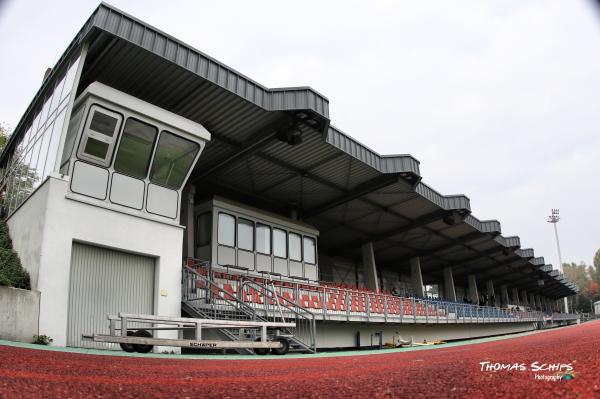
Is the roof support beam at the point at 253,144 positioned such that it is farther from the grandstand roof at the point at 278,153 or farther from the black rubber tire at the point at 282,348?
the black rubber tire at the point at 282,348

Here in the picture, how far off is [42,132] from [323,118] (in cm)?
919

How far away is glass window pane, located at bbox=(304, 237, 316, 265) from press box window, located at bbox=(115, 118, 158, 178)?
1357 cm

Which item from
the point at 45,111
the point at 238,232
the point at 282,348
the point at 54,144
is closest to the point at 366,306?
the point at 238,232

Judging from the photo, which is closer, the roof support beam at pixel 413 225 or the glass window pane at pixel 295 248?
the glass window pane at pixel 295 248

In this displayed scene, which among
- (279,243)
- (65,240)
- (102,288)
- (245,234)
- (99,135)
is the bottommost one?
(102,288)

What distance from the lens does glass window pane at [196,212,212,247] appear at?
2178 cm

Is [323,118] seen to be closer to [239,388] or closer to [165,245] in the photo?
[165,245]

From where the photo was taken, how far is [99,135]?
520 inches

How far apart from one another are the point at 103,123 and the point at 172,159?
2.47 m

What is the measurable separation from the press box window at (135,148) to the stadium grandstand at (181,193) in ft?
0.10

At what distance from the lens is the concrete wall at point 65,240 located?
11188 mm

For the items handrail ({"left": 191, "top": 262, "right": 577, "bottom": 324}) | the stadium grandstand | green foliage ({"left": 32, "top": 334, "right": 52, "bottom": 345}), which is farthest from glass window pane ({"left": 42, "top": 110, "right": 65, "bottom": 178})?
handrail ({"left": 191, "top": 262, "right": 577, "bottom": 324})

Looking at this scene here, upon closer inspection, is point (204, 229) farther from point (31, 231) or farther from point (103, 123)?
point (31, 231)

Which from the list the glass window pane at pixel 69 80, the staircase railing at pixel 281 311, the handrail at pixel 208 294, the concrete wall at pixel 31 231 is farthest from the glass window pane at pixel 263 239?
the glass window pane at pixel 69 80
